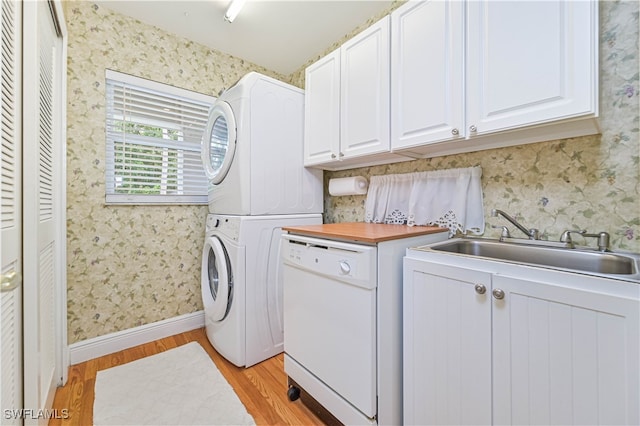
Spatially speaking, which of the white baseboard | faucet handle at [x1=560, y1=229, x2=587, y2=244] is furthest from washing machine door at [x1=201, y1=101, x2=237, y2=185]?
faucet handle at [x1=560, y1=229, x2=587, y2=244]

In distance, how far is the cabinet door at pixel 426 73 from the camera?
1251 millimetres

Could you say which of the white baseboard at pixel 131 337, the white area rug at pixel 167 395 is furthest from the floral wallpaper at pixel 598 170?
the white baseboard at pixel 131 337

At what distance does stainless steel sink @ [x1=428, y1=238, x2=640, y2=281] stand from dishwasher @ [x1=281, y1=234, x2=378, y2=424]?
0.40 m

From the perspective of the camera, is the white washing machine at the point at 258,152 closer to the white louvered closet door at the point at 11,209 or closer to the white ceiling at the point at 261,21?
the white ceiling at the point at 261,21

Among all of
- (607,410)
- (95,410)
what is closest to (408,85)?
(607,410)

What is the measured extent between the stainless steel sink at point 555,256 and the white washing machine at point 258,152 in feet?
3.76

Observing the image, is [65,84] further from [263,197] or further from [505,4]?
[505,4]

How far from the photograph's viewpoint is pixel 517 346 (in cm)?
88

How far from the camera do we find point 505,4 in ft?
3.59

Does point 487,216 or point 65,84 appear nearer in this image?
point 487,216

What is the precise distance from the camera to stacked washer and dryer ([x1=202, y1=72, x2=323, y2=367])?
1.79m

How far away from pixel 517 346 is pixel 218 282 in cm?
174

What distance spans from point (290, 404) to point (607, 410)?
133 centimetres

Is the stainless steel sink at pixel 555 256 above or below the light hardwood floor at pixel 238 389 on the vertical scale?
above
